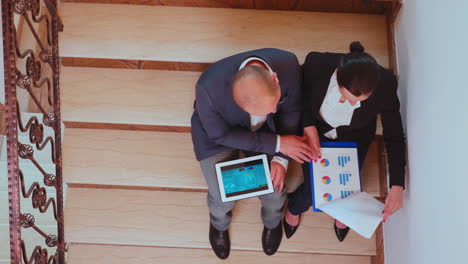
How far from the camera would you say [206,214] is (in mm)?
2492

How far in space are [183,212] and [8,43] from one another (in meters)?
1.19

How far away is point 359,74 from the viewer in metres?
1.67

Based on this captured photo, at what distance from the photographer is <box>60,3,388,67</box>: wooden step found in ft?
7.91

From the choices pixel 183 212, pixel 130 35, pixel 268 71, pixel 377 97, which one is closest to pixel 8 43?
pixel 130 35

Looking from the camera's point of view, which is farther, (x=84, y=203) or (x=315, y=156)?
(x=84, y=203)

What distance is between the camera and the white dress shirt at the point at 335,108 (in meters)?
1.96

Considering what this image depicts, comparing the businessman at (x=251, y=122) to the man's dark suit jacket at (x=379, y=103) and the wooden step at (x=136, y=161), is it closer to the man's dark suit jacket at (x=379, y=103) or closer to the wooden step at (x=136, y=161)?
the man's dark suit jacket at (x=379, y=103)

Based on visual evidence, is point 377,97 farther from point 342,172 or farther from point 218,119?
point 218,119

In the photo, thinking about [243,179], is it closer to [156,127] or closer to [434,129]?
[156,127]

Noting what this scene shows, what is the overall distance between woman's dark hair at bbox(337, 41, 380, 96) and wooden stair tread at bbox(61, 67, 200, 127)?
3.16ft

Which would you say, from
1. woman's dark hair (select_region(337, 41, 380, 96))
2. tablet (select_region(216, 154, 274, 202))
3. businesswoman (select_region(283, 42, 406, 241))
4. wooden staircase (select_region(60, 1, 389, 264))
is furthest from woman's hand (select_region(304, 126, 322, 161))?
woman's dark hair (select_region(337, 41, 380, 96))

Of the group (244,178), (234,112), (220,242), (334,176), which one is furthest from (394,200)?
(220,242)

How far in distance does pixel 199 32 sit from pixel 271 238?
111 cm

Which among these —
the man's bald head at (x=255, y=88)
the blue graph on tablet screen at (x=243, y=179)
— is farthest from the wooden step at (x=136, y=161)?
the man's bald head at (x=255, y=88)
